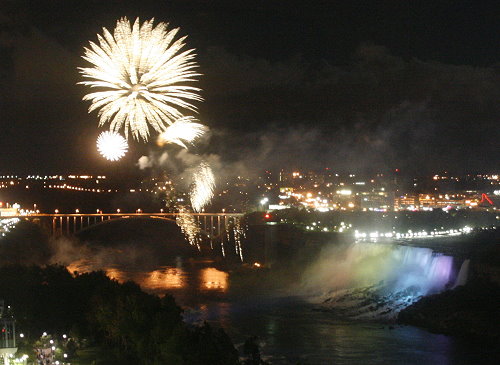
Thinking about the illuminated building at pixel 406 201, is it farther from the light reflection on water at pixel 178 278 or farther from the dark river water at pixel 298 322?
the dark river water at pixel 298 322

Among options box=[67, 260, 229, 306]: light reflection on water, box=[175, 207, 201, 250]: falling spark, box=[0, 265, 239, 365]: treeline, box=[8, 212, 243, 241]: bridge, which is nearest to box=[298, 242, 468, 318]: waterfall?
box=[67, 260, 229, 306]: light reflection on water

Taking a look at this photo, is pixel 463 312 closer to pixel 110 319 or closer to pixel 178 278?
pixel 110 319

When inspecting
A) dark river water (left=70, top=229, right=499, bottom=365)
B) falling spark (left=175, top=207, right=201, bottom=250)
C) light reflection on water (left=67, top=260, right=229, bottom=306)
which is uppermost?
falling spark (left=175, top=207, right=201, bottom=250)

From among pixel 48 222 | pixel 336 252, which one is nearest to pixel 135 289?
pixel 336 252

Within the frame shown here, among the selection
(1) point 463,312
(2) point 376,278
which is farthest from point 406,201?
(1) point 463,312

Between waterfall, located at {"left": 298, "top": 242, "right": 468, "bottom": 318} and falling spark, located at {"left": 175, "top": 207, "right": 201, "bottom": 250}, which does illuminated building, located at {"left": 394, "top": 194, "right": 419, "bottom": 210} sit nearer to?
falling spark, located at {"left": 175, "top": 207, "right": 201, "bottom": 250}

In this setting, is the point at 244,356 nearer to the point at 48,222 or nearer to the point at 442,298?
the point at 442,298
